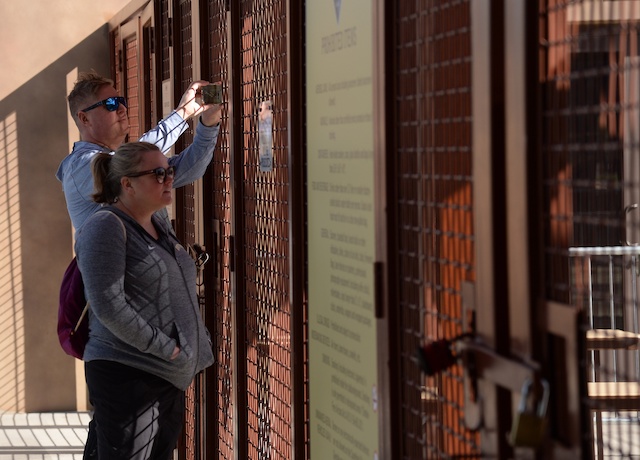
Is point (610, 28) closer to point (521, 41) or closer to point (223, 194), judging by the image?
point (521, 41)

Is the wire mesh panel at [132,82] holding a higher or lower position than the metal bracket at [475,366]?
higher

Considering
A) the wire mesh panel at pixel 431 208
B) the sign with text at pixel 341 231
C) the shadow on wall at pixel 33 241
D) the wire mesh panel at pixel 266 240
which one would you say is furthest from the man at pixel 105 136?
the shadow on wall at pixel 33 241

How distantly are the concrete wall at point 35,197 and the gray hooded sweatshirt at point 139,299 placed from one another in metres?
3.47

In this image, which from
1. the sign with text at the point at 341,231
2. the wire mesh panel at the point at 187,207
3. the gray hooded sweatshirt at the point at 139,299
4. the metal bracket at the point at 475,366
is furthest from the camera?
the wire mesh panel at the point at 187,207

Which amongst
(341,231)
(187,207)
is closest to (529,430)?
(341,231)

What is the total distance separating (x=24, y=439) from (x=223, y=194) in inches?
112

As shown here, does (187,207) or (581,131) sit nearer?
(581,131)

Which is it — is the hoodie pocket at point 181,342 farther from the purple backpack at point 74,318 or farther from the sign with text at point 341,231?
the sign with text at point 341,231

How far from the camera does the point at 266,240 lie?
3.49 metres

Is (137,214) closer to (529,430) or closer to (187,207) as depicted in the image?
(187,207)

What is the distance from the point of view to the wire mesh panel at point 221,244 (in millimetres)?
4055

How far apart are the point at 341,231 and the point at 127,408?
1153mm

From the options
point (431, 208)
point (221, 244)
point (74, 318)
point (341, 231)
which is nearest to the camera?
point (431, 208)

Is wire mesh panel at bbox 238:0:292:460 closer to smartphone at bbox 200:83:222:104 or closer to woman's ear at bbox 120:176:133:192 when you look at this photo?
smartphone at bbox 200:83:222:104
